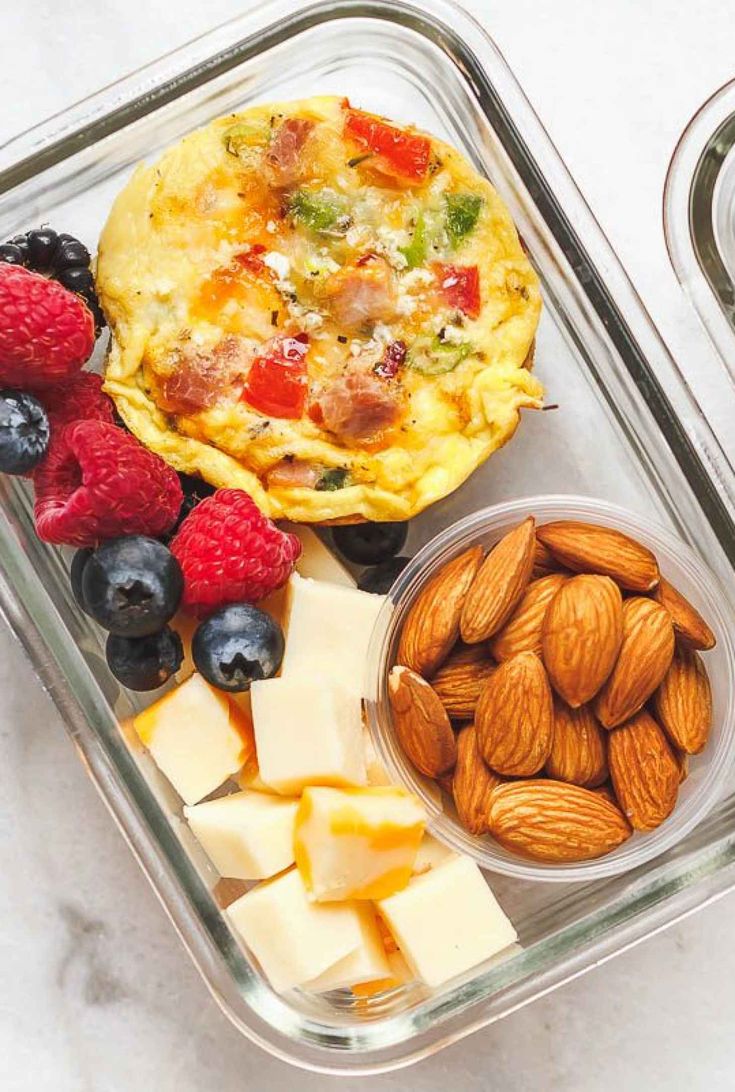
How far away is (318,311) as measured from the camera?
1.31 meters

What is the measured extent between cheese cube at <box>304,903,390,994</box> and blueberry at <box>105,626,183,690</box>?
12.0 inches

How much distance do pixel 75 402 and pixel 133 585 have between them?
0.23m

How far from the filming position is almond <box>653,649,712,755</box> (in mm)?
1263

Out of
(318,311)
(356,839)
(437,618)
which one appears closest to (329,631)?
(437,618)

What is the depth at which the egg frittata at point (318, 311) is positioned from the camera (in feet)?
4.23

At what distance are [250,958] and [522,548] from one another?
50 cm

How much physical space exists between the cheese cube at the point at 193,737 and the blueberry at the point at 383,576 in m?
0.21

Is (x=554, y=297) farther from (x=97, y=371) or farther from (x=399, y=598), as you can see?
(x=97, y=371)

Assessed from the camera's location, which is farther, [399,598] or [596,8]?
[596,8]

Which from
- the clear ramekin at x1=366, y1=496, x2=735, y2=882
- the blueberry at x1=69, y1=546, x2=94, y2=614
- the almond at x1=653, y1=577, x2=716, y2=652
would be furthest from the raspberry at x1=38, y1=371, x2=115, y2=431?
the almond at x1=653, y1=577, x2=716, y2=652

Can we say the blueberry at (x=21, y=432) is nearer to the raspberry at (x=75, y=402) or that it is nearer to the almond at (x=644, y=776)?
the raspberry at (x=75, y=402)

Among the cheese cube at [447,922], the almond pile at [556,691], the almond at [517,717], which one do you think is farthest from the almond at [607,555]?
the cheese cube at [447,922]

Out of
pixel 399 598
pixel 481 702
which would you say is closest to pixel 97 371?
pixel 399 598

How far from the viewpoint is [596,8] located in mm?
1492
